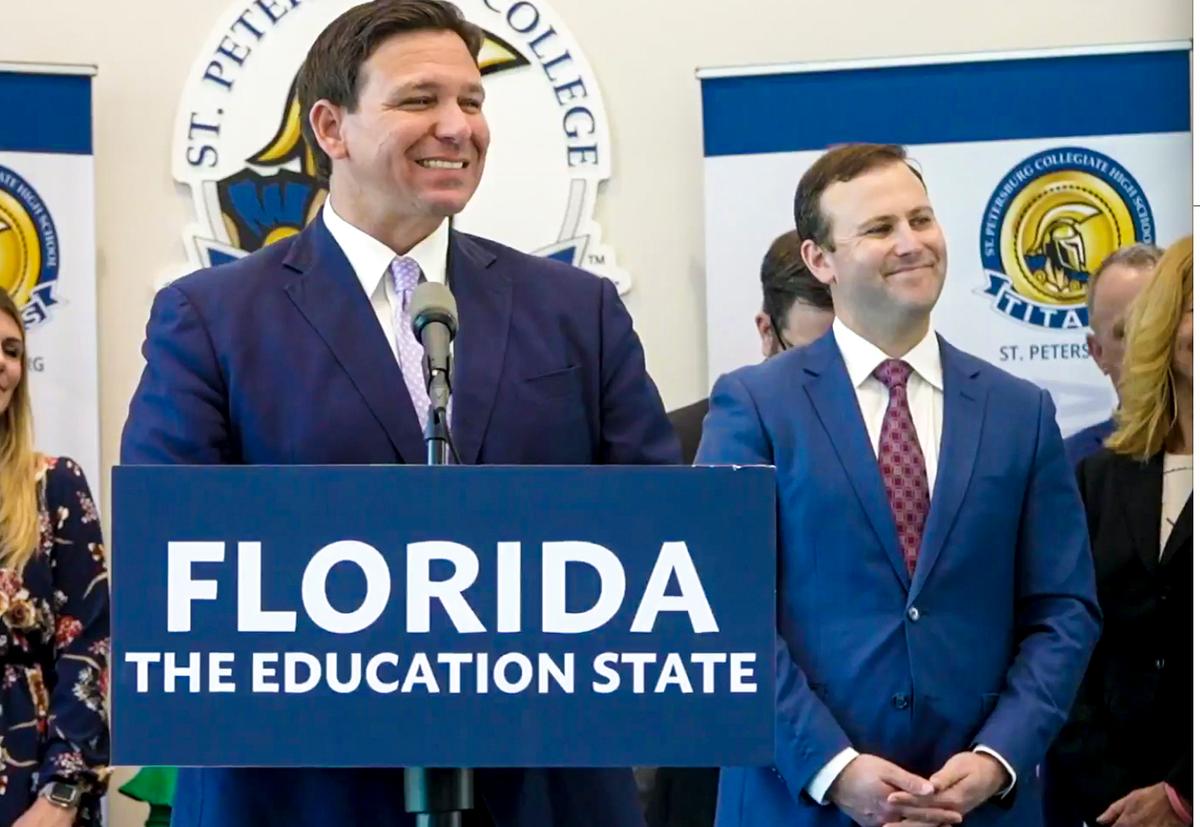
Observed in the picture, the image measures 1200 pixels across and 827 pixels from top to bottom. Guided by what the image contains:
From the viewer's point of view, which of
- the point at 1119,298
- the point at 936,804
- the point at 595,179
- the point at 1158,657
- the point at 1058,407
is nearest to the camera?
the point at 936,804

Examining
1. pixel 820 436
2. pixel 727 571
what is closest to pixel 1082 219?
pixel 820 436

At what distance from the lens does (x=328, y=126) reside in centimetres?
233

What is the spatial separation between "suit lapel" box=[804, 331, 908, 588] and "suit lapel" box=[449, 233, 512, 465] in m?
0.81

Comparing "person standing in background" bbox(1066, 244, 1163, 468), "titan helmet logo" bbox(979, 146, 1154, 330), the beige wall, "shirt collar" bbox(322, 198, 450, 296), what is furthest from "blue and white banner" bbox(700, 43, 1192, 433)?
"shirt collar" bbox(322, 198, 450, 296)

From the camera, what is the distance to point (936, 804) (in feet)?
8.78

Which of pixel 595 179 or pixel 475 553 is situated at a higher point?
pixel 595 179

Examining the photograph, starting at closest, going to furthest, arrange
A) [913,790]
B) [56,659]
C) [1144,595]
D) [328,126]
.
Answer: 1. [328,126]
2. [913,790]
3. [1144,595]
4. [56,659]

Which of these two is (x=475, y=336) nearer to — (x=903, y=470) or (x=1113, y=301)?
(x=903, y=470)

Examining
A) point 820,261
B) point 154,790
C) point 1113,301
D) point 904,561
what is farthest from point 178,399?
point 154,790

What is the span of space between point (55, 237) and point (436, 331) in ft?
12.1

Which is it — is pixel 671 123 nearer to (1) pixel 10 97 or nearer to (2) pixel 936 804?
(1) pixel 10 97

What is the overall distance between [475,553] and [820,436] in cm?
132

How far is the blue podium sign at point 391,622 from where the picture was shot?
5.32 feet

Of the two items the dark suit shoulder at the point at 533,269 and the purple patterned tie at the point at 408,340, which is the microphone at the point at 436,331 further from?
the dark suit shoulder at the point at 533,269
